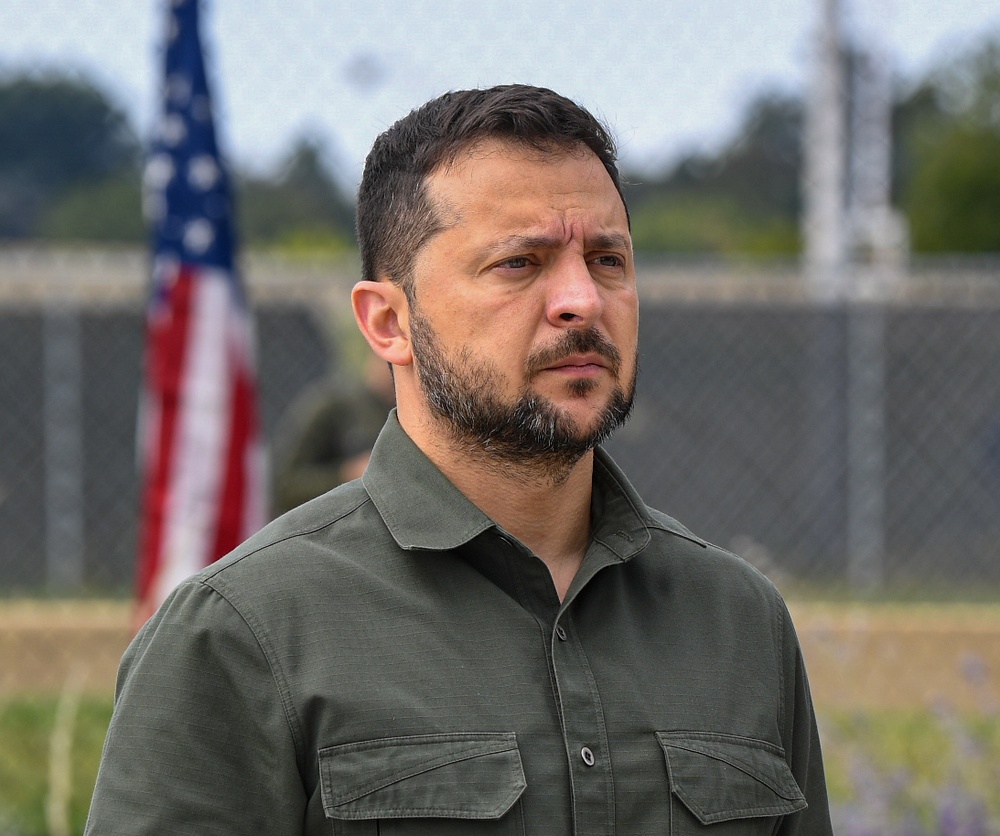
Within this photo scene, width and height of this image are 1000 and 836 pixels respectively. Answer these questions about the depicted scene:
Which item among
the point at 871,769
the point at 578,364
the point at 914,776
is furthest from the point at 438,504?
the point at 914,776

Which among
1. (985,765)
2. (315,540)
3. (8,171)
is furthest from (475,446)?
(8,171)

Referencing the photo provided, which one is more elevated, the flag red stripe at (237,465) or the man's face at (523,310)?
the man's face at (523,310)

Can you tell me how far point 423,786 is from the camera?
5.41 feet

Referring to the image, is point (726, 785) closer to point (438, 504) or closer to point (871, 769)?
point (438, 504)

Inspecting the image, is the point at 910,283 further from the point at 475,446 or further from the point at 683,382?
the point at 475,446

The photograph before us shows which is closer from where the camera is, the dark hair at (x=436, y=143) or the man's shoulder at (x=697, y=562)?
the dark hair at (x=436, y=143)

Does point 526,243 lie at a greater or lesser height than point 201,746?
greater

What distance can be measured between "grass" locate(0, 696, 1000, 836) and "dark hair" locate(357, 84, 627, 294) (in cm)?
269

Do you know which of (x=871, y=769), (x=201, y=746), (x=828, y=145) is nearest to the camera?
(x=201, y=746)

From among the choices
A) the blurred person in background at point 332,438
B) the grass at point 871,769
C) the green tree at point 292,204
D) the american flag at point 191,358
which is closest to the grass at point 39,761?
the grass at point 871,769

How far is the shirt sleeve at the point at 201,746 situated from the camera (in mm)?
1608

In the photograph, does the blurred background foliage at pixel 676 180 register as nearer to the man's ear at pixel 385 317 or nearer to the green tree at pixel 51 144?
the green tree at pixel 51 144

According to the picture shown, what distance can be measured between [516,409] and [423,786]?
45cm

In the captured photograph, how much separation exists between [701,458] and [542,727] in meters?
5.14
